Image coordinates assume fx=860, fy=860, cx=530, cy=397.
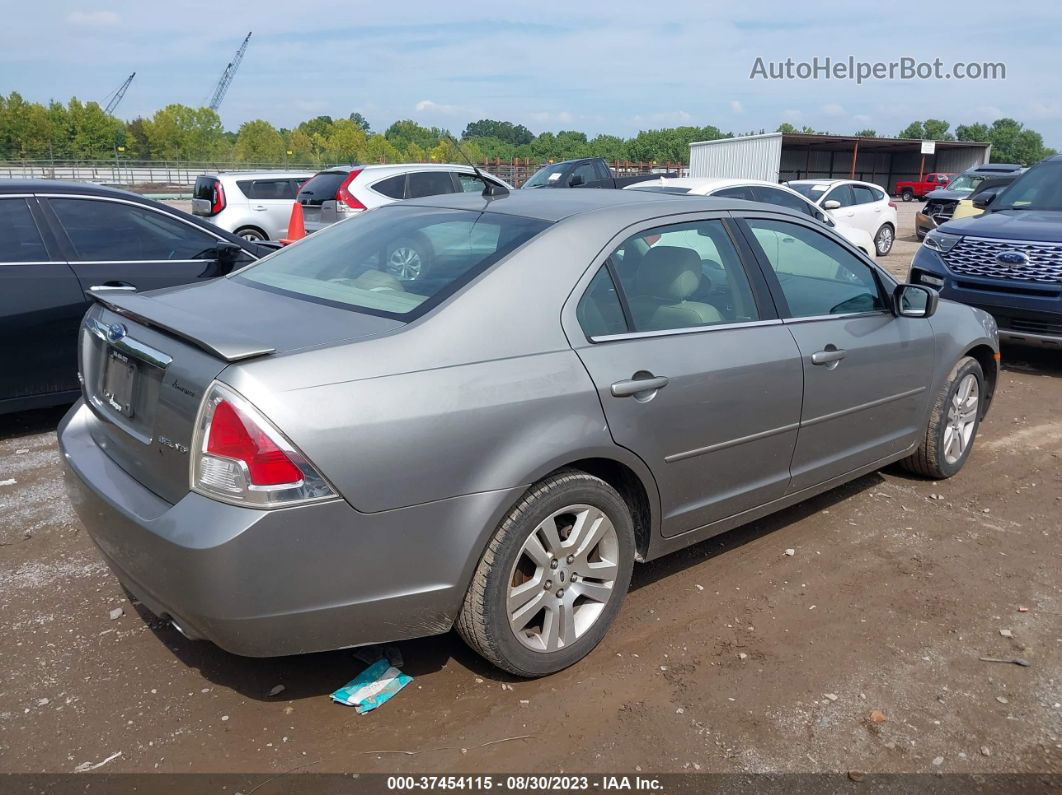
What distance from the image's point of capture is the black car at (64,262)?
5180 mm

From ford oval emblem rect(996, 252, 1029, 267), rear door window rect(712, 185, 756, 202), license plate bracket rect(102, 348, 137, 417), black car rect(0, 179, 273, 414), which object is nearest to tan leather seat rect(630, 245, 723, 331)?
license plate bracket rect(102, 348, 137, 417)

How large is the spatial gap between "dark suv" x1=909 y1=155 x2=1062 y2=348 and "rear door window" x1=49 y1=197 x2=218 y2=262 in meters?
5.64

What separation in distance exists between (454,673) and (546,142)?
114 meters

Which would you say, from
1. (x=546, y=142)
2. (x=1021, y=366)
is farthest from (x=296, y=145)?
(x=1021, y=366)

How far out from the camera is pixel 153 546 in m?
2.54

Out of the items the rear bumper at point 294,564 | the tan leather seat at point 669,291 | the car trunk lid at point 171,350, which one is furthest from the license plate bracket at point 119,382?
the tan leather seat at point 669,291

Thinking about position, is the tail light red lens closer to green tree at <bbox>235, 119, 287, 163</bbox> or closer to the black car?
the black car

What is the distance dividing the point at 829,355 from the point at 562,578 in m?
1.69

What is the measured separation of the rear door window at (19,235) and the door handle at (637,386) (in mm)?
4142

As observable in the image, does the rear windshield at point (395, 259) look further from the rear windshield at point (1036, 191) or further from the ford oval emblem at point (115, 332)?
the rear windshield at point (1036, 191)

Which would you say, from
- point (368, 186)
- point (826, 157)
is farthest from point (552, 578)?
point (826, 157)

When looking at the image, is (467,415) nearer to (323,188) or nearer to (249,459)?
(249,459)

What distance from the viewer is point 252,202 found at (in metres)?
14.6

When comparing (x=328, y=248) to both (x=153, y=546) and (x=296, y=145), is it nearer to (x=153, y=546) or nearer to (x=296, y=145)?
(x=153, y=546)
